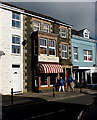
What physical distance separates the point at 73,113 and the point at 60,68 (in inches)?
450

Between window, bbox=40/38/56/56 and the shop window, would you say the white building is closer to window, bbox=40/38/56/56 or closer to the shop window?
window, bbox=40/38/56/56

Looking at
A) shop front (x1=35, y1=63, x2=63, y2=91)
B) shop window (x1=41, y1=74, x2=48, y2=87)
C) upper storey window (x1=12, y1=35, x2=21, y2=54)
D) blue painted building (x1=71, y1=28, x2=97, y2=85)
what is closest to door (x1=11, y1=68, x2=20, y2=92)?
upper storey window (x1=12, y1=35, x2=21, y2=54)

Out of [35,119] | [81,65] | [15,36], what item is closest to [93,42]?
[81,65]

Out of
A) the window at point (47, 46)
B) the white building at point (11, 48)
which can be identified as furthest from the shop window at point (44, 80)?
the window at point (47, 46)

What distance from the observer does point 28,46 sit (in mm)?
18797

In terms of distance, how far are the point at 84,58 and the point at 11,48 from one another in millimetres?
12965

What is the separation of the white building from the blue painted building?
8.76 m

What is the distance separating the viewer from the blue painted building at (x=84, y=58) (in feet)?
80.1

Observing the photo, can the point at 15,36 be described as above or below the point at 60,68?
above

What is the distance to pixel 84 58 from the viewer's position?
85.5ft

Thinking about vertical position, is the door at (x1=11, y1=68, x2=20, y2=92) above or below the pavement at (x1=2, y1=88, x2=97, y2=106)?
above

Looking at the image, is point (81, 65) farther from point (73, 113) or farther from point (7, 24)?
point (73, 113)

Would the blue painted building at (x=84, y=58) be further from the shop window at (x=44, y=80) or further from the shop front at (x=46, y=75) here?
the shop window at (x=44, y=80)

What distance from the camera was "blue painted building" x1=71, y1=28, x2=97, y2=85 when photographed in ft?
80.1
